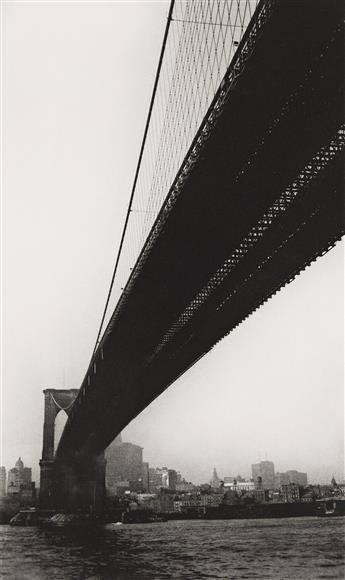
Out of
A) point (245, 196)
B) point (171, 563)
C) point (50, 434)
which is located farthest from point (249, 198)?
point (50, 434)

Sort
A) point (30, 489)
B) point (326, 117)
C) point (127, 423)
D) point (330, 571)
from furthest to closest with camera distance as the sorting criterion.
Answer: point (30, 489)
point (127, 423)
point (330, 571)
point (326, 117)

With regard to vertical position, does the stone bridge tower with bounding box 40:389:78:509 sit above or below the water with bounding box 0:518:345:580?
above

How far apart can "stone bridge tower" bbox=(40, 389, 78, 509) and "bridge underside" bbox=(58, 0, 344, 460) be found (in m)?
32.9

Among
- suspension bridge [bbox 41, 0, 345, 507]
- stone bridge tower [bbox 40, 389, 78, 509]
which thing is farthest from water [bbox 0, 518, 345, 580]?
stone bridge tower [bbox 40, 389, 78, 509]

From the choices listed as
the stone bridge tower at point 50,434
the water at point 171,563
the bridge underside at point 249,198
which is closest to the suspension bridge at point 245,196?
the bridge underside at point 249,198

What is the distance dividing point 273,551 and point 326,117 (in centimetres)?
1817

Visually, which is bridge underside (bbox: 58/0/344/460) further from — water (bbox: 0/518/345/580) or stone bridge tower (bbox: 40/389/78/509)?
stone bridge tower (bbox: 40/389/78/509)

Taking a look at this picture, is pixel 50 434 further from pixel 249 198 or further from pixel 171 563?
pixel 249 198

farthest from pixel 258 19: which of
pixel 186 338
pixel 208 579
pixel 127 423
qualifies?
pixel 127 423

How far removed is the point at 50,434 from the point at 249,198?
50189 millimetres

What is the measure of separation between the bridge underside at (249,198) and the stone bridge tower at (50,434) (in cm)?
3294

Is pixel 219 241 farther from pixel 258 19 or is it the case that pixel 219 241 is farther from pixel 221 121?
pixel 258 19

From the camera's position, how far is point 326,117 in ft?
28.0

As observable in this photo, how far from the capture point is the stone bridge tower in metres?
50.5
